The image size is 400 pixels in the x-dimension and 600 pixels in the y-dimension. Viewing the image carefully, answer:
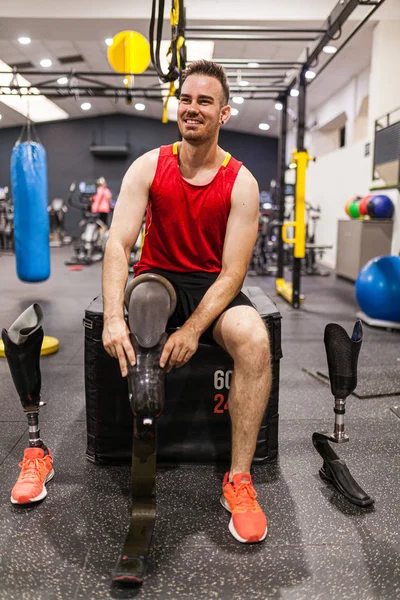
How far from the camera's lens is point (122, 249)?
5.28 feet

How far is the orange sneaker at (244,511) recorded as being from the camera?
4.36 ft

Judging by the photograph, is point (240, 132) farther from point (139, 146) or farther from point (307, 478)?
point (307, 478)

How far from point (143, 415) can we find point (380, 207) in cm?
496

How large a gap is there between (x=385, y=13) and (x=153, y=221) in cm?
527

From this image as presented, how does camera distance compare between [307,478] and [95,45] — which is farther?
[95,45]

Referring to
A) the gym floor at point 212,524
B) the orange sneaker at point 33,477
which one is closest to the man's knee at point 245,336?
the gym floor at point 212,524

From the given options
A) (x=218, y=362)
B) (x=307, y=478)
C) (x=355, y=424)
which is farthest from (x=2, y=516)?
(x=355, y=424)

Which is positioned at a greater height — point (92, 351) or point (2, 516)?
point (92, 351)

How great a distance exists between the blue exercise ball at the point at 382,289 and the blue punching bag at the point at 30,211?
7.54 feet

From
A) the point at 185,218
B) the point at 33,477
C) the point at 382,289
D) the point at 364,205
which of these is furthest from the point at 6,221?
the point at 33,477

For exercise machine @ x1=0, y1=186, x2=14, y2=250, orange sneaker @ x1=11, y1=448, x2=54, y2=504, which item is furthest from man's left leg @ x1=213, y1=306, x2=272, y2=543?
exercise machine @ x1=0, y1=186, x2=14, y2=250

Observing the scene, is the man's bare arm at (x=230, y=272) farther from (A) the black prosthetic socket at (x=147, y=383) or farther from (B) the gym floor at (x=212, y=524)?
(B) the gym floor at (x=212, y=524)

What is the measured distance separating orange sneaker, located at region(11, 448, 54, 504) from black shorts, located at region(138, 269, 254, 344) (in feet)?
1.91

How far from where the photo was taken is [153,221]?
1734mm
